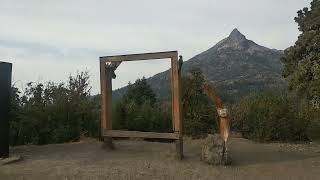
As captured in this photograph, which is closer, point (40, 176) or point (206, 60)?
point (40, 176)

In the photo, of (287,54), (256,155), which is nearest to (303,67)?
(287,54)

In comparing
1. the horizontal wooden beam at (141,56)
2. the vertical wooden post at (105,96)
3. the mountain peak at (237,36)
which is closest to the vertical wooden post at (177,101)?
the horizontal wooden beam at (141,56)

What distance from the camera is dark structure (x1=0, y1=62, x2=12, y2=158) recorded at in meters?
10.5

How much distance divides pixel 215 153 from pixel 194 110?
5.55 meters

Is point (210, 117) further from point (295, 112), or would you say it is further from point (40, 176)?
point (40, 176)

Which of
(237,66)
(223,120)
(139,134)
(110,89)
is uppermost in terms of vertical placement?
(237,66)

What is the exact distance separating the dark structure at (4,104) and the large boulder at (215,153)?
13.6 ft

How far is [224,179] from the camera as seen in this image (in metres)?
8.85

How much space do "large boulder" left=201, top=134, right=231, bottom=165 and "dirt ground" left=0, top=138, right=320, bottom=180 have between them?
6.9 inches

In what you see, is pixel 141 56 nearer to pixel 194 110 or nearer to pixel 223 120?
pixel 223 120

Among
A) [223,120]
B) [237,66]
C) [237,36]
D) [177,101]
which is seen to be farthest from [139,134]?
[237,36]

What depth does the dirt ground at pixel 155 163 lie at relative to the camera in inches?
359

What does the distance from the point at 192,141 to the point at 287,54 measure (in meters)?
3.45

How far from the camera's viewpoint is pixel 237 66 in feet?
141
